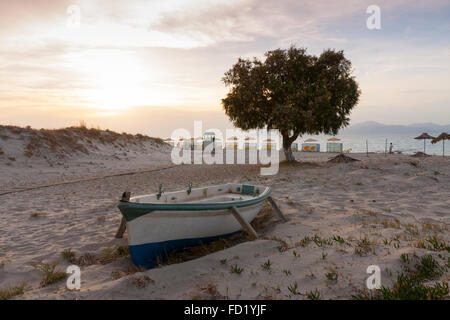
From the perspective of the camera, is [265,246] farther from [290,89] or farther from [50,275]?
[290,89]

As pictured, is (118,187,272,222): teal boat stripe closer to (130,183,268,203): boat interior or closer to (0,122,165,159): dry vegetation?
(130,183,268,203): boat interior

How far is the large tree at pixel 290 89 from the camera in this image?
21.0m

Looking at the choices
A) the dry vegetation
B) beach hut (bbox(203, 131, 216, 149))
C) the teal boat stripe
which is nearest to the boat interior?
the teal boat stripe

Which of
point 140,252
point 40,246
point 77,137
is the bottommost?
point 40,246

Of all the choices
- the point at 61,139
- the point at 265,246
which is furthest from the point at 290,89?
the point at 61,139

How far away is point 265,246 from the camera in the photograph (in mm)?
5988

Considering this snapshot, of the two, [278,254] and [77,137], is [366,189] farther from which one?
[77,137]

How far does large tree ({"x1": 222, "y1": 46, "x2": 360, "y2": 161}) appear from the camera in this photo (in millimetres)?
20953

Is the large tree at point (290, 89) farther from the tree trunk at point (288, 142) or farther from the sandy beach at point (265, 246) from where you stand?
the sandy beach at point (265, 246)

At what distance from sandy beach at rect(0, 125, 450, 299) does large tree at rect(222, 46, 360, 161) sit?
30.9ft

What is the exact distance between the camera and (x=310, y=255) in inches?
204

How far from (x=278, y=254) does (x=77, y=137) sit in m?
30.6

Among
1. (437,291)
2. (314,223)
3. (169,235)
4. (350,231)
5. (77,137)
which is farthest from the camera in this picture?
(77,137)
